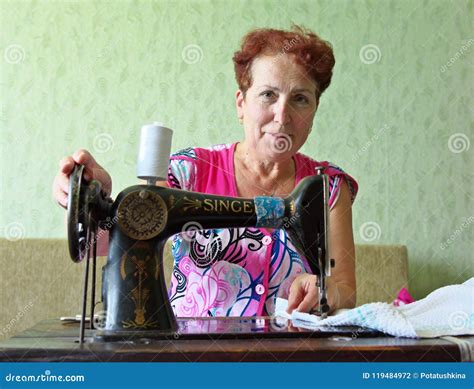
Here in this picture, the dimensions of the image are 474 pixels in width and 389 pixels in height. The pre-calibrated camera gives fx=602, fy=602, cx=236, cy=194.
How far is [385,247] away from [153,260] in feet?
6.00

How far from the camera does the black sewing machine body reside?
3.21ft

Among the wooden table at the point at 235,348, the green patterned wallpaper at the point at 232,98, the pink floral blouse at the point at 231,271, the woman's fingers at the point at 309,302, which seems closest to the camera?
the wooden table at the point at 235,348

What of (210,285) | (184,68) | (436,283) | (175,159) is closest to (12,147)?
(184,68)

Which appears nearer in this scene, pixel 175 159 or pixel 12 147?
pixel 175 159

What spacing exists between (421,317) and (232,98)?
1936mm

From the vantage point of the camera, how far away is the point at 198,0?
281cm

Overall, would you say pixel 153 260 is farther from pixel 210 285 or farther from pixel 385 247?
pixel 385 247

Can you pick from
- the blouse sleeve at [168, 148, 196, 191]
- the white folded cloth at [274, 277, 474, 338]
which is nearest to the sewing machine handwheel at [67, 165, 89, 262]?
the white folded cloth at [274, 277, 474, 338]

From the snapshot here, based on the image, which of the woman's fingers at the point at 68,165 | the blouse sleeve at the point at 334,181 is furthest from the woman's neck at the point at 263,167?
the woman's fingers at the point at 68,165

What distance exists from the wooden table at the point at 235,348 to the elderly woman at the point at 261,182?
0.41 metres

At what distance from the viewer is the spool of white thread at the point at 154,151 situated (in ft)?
3.30

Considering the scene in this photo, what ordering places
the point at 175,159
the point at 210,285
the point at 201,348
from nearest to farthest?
1. the point at 201,348
2. the point at 210,285
3. the point at 175,159

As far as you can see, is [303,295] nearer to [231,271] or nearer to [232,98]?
A: [231,271]

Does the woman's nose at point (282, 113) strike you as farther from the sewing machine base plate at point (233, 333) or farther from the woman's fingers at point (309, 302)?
the sewing machine base plate at point (233, 333)
